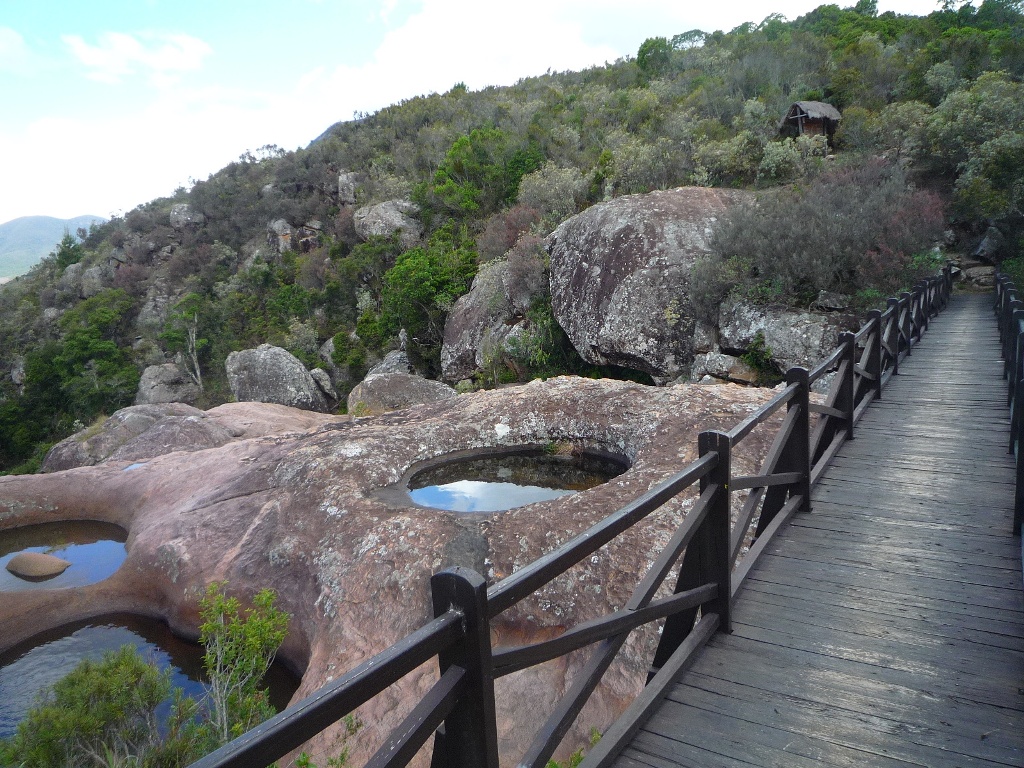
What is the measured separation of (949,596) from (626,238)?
13509 mm

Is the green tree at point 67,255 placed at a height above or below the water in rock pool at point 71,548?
above

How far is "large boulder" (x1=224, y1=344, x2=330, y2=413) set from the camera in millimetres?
23531

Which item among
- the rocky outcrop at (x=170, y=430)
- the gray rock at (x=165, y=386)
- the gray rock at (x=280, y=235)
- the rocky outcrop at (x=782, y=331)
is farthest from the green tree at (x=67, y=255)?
the rocky outcrop at (x=782, y=331)

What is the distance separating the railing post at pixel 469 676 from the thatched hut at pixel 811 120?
25.5m

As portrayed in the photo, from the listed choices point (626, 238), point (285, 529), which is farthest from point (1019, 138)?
point (285, 529)

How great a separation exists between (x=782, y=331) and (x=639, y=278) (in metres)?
3.84

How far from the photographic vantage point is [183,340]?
35000 mm

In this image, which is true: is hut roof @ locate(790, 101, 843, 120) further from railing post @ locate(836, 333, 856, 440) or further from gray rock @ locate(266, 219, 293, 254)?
gray rock @ locate(266, 219, 293, 254)

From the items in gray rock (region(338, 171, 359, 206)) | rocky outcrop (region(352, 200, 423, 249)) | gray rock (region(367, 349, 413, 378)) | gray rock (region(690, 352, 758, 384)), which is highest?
gray rock (region(338, 171, 359, 206))

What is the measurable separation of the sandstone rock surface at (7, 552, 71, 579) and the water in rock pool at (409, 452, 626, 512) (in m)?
6.70

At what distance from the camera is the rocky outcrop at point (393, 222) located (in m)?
31.2

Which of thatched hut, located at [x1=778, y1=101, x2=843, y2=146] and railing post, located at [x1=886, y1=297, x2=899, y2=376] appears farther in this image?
thatched hut, located at [x1=778, y1=101, x2=843, y2=146]

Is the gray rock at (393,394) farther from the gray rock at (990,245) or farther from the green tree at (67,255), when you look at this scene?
the green tree at (67,255)

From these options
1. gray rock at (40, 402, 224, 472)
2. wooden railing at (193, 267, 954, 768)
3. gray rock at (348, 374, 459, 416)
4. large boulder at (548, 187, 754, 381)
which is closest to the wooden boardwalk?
wooden railing at (193, 267, 954, 768)
